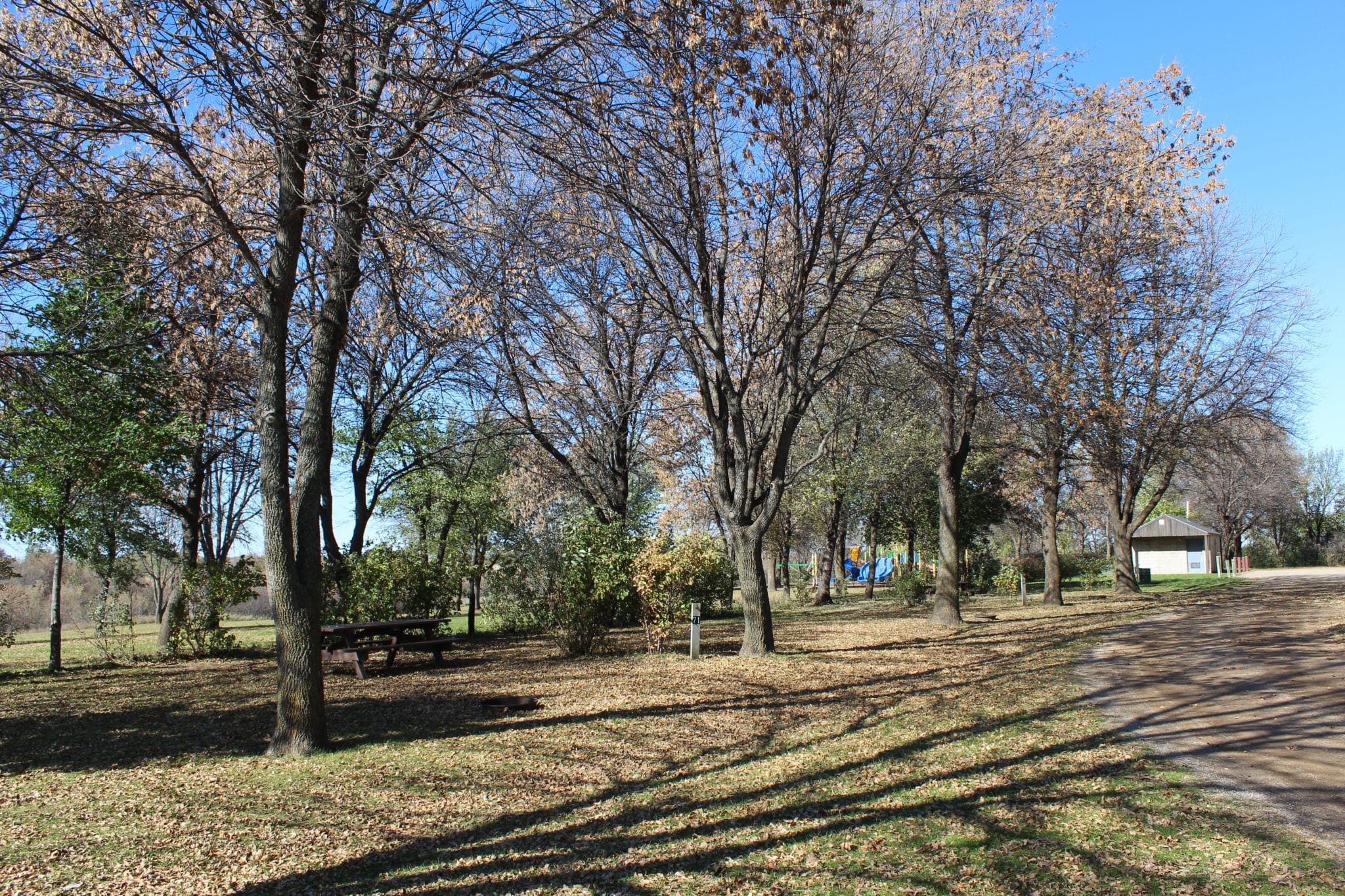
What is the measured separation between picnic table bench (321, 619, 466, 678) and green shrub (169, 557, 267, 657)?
9.53 feet

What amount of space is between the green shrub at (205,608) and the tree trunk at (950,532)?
43.7 ft

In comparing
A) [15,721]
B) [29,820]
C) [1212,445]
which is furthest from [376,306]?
[1212,445]

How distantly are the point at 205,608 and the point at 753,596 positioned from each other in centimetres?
959

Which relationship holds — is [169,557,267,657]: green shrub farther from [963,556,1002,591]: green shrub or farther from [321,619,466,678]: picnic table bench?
[963,556,1002,591]: green shrub

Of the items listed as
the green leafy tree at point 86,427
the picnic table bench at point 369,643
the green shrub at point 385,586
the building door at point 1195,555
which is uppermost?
the green leafy tree at point 86,427

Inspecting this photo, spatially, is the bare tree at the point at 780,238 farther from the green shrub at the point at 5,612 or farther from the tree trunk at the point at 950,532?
the green shrub at the point at 5,612

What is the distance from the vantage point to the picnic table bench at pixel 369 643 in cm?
1131

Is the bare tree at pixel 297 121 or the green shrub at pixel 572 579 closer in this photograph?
the bare tree at pixel 297 121

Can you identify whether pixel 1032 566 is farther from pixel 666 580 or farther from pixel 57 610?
pixel 57 610

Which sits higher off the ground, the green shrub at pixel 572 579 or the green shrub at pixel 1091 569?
the green shrub at pixel 572 579

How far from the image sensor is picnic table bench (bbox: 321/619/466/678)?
11312mm

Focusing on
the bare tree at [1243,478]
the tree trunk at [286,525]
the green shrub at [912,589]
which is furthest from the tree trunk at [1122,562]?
the tree trunk at [286,525]

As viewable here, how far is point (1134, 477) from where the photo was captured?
24.1 meters

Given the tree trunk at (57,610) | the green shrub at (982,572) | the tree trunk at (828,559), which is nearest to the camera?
the tree trunk at (57,610)
